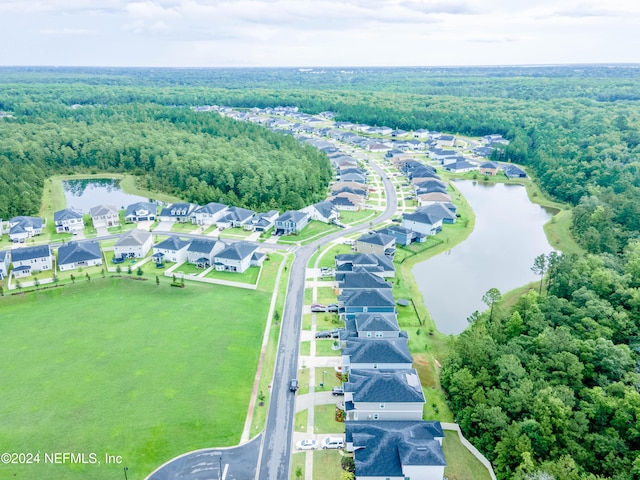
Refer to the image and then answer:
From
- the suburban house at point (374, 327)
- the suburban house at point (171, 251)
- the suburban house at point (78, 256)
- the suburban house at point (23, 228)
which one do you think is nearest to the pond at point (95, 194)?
the suburban house at point (23, 228)

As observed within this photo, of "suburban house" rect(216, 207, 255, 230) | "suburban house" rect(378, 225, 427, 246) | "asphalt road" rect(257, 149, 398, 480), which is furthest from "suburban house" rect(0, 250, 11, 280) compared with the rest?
"suburban house" rect(378, 225, 427, 246)

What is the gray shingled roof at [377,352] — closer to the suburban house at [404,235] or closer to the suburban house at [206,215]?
the suburban house at [404,235]

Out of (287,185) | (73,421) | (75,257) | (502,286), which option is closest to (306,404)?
(73,421)

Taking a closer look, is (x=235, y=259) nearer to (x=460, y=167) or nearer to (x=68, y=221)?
(x=68, y=221)

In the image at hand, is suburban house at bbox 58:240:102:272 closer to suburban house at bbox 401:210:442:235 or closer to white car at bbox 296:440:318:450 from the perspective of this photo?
white car at bbox 296:440:318:450

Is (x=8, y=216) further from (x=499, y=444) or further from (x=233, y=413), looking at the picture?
(x=499, y=444)

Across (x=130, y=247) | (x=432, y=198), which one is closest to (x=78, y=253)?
(x=130, y=247)
